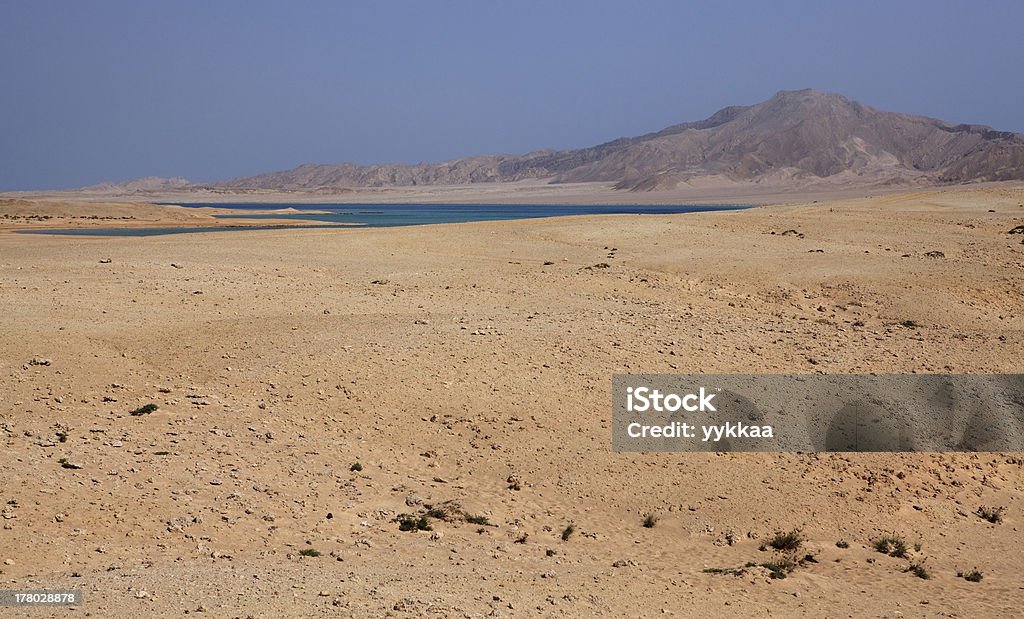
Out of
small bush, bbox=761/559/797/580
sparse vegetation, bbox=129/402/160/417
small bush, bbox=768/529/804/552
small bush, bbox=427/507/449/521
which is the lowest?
small bush, bbox=768/529/804/552

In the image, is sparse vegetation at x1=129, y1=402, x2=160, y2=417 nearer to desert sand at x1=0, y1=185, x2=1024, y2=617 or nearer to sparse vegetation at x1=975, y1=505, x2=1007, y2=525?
desert sand at x1=0, y1=185, x2=1024, y2=617

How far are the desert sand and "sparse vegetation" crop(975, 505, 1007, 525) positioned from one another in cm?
9

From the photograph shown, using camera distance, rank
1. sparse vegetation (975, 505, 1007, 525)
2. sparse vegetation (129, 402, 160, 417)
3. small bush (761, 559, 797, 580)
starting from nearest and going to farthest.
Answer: small bush (761, 559, 797, 580) → sparse vegetation (975, 505, 1007, 525) → sparse vegetation (129, 402, 160, 417)

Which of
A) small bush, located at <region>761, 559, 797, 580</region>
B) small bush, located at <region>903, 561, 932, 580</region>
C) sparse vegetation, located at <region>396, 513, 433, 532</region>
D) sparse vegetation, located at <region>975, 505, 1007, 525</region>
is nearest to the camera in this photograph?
small bush, located at <region>761, 559, 797, 580</region>

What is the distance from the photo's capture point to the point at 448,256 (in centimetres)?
2430

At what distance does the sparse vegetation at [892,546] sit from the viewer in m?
8.90

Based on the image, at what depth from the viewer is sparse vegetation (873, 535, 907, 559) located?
8.90 m

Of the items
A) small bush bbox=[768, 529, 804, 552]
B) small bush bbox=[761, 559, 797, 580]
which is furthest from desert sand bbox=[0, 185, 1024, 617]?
small bush bbox=[768, 529, 804, 552]

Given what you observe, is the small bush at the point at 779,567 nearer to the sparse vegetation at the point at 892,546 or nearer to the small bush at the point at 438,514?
the sparse vegetation at the point at 892,546

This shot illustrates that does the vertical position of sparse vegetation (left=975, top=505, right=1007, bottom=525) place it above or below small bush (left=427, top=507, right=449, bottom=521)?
below

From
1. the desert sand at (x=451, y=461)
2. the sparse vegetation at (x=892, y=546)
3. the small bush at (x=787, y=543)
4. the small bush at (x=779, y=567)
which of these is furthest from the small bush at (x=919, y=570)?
the small bush at (x=779, y=567)

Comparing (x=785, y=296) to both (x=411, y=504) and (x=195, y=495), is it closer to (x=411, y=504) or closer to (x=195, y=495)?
(x=411, y=504)

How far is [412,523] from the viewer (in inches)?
338

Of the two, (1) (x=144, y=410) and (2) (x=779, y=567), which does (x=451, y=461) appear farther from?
(2) (x=779, y=567)
